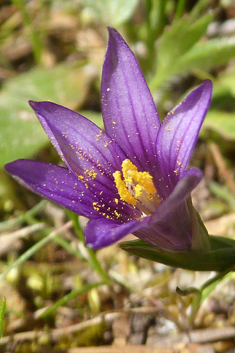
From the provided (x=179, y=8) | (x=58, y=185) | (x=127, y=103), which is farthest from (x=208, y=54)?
(x=58, y=185)

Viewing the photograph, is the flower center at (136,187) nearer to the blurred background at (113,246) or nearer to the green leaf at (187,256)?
the green leaf at (187,256)

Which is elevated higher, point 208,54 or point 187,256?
point 208,54

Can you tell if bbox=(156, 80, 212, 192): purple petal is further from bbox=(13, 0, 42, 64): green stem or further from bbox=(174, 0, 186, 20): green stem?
bbox=(13, 0, 42, 64): green stem

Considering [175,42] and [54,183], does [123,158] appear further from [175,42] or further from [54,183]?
[175,42]

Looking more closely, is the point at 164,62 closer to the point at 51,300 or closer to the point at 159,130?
the point at 159,130

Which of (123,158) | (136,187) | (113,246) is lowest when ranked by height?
(113,246)

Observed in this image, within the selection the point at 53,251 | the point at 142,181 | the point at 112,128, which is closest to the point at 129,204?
the point at 142,181

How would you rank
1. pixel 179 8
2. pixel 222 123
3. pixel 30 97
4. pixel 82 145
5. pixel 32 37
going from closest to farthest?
pixel 82 145, pixel 222 123, pixel 179 8, pixel 30 97, pixel 32 37
